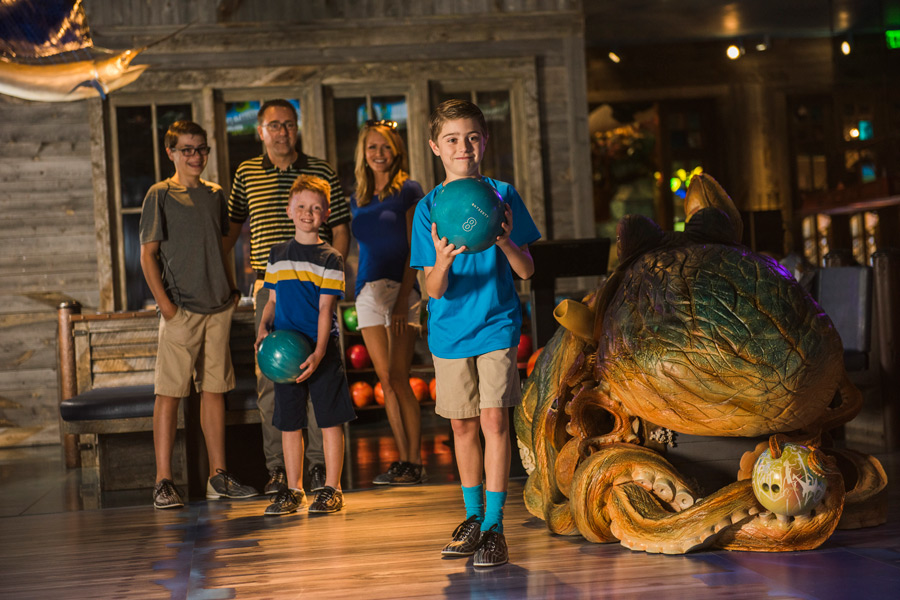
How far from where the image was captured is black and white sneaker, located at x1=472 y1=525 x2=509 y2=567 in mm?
2793

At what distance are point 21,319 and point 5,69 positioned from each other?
6.27 ft

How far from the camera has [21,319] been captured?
7539 mm

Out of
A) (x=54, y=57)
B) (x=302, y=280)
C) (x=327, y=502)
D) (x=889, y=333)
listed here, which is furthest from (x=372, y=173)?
(x=54, y=57)

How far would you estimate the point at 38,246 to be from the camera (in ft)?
24.8

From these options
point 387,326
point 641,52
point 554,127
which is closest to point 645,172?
point 641,52

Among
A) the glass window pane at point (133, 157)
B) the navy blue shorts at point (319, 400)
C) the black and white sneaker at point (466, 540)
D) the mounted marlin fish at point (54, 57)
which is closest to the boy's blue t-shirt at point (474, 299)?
the black and white sneaker at point (466, 540)

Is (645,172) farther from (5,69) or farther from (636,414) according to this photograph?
(636,414)

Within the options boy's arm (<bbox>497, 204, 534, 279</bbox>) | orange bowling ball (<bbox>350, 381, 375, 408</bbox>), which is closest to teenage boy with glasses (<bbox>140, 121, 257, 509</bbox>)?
boy's arm (<bbox>497, 204, 534, 279</bbox>)

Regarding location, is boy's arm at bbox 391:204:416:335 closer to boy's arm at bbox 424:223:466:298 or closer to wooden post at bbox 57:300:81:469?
boy's arm at bbox 424:223:466:298

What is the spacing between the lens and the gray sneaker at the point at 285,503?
12.8 feet

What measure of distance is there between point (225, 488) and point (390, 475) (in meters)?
0.77

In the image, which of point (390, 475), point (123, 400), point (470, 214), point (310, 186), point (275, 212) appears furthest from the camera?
point (123, 400)

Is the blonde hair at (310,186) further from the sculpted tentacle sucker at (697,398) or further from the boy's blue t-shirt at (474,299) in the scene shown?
the sculpted tentacle sucker at (697,398)

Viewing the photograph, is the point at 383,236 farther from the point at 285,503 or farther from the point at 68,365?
the point at 68,365
